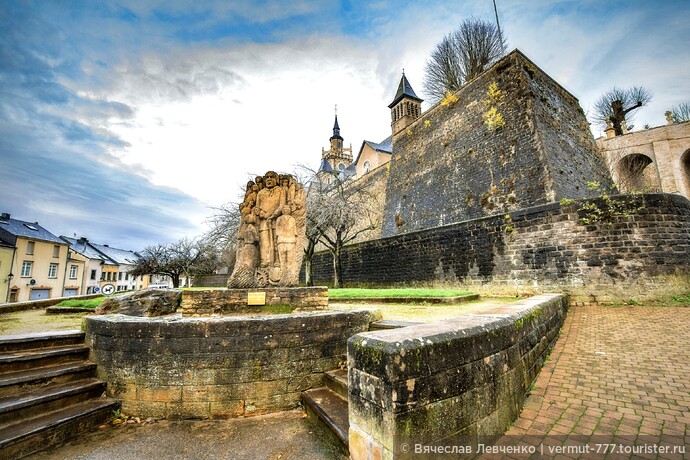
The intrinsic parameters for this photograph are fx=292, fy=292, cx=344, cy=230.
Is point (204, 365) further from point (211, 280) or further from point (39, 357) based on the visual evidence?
point (211, 280)

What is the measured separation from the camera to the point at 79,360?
3.79 metres

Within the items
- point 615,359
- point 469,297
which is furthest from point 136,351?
point 469,297

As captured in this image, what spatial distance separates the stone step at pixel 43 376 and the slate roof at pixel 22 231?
3297cm

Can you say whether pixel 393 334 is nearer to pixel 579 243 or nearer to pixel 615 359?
pixel 615 359

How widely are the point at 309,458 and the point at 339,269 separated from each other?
1534cm

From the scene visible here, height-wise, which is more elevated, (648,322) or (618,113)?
(618,113)

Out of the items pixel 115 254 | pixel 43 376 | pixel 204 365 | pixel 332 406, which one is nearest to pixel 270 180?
pixel 204 365

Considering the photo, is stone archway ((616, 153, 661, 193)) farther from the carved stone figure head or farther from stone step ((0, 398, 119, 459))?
stone step ((0, 398, 119, 459))

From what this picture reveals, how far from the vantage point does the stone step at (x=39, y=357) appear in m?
3.30

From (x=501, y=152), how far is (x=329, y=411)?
14321 millimetres

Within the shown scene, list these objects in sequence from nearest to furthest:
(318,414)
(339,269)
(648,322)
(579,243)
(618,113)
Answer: (318,414) < (648,322) < (579,243) < (339,269) < (618,113)

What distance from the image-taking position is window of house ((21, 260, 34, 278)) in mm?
26139

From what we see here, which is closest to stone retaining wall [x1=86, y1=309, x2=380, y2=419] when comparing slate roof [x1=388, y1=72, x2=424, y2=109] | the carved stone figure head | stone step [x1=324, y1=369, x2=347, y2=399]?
stone step [x1=324, y1=369, x2=347, y2=399]

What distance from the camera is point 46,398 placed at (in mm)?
2986
